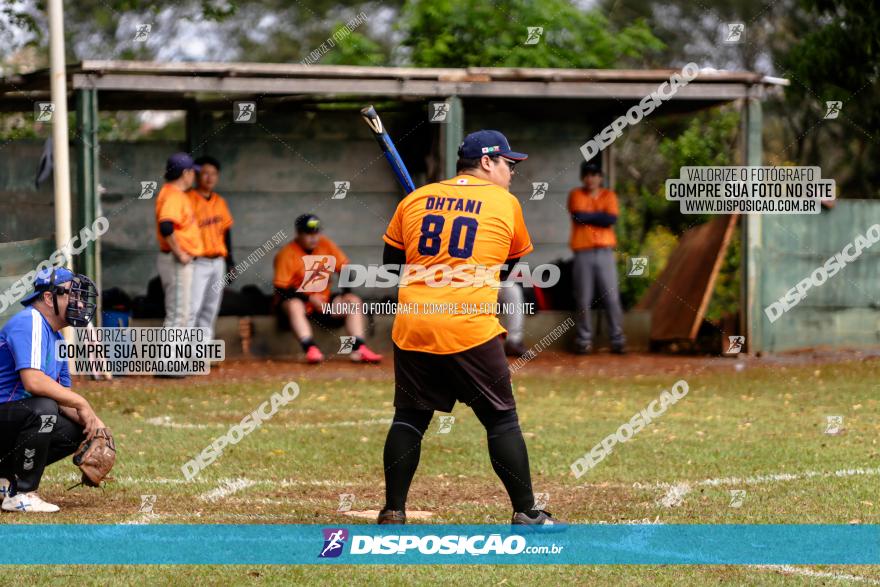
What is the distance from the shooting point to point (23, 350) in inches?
305

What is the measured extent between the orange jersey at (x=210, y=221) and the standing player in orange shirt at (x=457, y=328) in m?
7.83

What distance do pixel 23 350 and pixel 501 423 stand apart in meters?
2.60

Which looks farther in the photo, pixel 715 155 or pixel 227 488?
pixel 715 155

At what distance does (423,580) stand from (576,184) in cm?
1306

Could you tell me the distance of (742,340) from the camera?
16484 millimetres

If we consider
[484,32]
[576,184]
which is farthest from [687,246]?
[484,32]

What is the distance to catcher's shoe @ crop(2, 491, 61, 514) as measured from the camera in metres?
7.91

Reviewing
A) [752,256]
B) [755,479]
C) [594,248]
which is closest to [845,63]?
[752,256]

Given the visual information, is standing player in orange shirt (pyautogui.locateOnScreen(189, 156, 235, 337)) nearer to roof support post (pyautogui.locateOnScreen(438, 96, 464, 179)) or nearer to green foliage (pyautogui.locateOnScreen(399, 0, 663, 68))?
roof support post (pyautogui.locateOnScreen(438, 96, 464, 179))

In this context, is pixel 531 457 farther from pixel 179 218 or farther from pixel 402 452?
pixel 179 218

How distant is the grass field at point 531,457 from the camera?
654cm

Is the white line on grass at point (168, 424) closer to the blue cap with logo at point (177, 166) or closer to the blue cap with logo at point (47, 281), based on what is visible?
the blue cap with logo at point (177, 166)

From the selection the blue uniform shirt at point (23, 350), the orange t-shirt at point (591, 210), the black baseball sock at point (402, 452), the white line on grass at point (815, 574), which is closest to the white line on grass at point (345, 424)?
the blue uniform shirt at point (23, 350)

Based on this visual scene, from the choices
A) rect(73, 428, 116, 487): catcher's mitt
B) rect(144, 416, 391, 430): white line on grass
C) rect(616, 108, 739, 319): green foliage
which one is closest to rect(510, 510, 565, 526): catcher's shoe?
rect(73, 428, 116, 487): catcher's mitt
